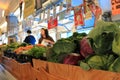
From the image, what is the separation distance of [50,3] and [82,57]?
280 cm

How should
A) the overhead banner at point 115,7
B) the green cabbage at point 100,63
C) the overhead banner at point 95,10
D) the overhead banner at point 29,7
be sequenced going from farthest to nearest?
the overhead banner at point 29,7, the overhead banner at point 95,10, the overhead banner at point 115,7, the green cabbage at point 100,63

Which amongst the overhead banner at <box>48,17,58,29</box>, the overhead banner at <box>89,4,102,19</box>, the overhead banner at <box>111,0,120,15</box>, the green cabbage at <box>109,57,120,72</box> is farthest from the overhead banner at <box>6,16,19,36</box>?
the green cabbage at <box>109,57,120,72</box>

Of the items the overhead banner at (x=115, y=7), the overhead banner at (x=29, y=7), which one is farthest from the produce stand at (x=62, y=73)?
the overhead banner at (x=29, y=7)

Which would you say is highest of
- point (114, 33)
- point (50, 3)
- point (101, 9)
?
point (50, 3)

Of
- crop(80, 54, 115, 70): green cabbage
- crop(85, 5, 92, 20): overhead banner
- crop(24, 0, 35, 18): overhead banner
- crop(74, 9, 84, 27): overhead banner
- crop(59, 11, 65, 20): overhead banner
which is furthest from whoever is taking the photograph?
crop(59, 11, 65, 20): overhead banner

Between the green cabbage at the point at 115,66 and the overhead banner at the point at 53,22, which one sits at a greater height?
the overhead banner at the point at 53,22

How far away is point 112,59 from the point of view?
2.73 feet

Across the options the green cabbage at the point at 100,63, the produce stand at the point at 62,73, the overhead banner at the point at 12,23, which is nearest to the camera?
the produce stand at the point at 62,73

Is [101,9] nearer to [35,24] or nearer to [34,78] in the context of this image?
[34,78]

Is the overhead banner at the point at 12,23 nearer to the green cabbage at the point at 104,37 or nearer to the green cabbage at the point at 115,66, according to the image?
the green cabbage at the point at 104,37

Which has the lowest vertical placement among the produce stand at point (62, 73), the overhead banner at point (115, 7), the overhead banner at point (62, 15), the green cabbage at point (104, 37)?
the produce stand at point (62, 73)

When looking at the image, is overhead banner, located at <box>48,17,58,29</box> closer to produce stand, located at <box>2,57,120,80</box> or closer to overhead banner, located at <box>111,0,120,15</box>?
overhead banner, located at <box>111,0,120,15</box>

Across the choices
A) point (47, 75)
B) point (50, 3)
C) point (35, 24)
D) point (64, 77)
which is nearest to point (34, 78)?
point (47, 75)

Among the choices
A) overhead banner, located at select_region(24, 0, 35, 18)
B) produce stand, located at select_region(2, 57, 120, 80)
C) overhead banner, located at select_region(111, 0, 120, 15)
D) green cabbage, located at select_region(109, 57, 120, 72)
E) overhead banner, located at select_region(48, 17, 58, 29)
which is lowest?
produce stand, located at select_region(2, 57, 120, 80)
